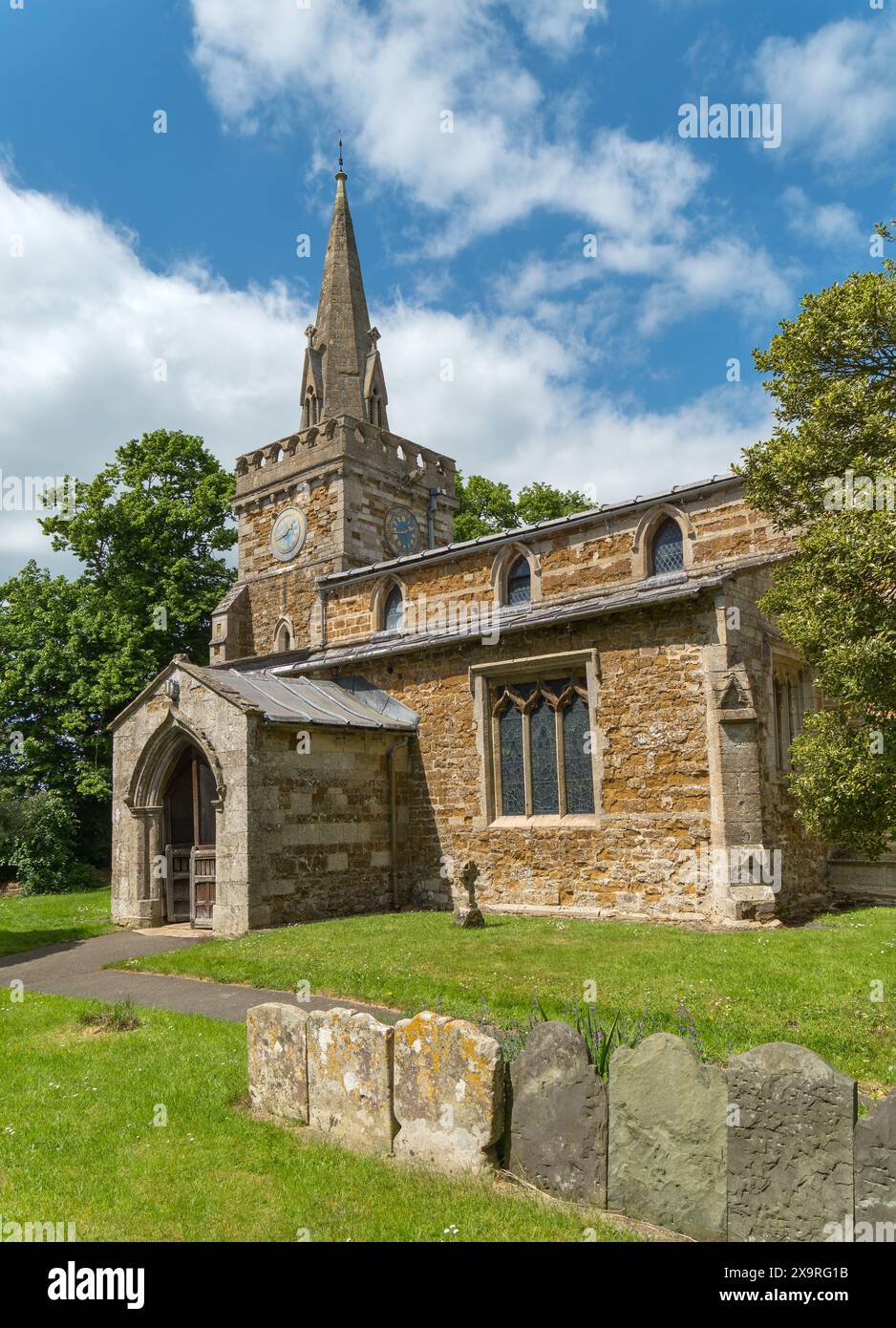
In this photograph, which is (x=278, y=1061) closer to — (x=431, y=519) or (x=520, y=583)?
(x=520, y=583)

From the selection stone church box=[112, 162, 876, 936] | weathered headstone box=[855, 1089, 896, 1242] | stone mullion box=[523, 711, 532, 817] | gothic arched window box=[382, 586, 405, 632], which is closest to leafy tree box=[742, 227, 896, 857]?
stone church box=[112, 162, 876, 936]

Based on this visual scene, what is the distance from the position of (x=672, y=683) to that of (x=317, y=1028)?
9613 millimetres

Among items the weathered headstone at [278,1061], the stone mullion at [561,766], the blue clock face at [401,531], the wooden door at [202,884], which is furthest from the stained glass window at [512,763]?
the blue clock face at [401,531]

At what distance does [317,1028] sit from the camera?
5996mm

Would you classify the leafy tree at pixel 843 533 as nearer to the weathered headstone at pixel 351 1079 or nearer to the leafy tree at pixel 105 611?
the weathered headstone at pixel 351 1079

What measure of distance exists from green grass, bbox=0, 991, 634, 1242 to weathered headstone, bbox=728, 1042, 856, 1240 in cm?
68

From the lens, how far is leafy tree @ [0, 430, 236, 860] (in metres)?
28.3

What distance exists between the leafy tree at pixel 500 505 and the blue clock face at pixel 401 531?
6418mm

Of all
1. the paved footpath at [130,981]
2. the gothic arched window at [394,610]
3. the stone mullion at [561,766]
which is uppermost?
the gothic arched window at [394,610]

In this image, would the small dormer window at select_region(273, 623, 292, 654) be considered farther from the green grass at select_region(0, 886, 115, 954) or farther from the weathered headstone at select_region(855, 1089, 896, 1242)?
the weathered headstone at select_region(855, 1089, 896, 1242)

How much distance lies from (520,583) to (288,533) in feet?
33.8

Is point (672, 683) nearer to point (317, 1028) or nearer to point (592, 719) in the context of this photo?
point (592, 719)

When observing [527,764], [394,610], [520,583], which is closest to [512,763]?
[527,764]

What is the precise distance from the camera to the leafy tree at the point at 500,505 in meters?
35.0
